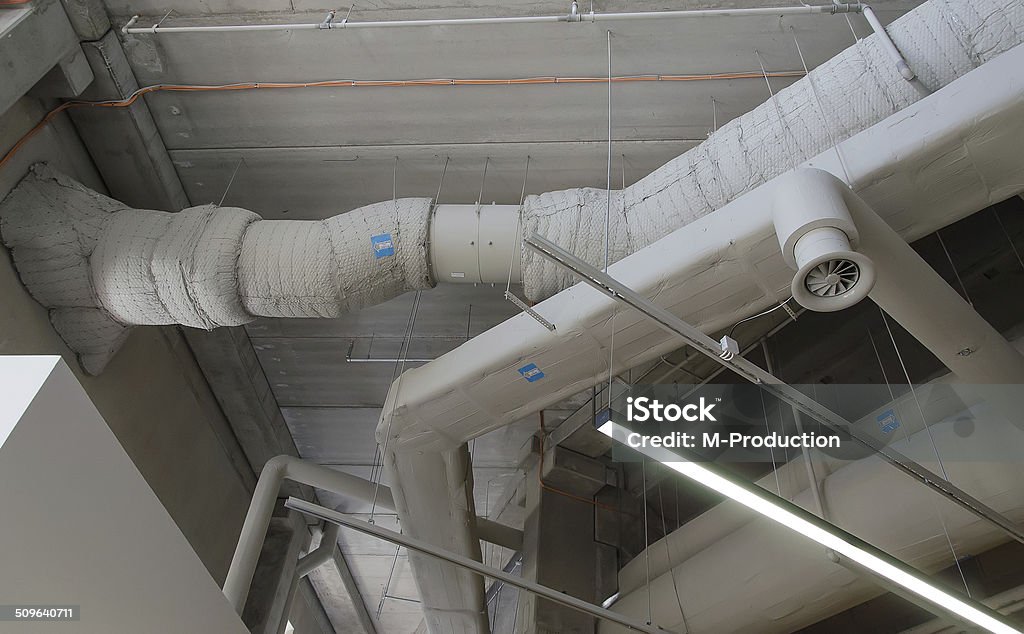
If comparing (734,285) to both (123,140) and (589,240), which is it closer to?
(589,240)

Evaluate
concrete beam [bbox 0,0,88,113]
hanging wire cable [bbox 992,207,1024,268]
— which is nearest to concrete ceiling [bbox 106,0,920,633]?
concrete beam [bbox 0,0,88,113]

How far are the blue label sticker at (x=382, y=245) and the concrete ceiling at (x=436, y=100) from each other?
787 mm

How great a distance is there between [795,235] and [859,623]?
3.75 meters

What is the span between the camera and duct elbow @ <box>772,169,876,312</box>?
1966 mm

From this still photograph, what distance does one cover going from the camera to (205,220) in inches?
146

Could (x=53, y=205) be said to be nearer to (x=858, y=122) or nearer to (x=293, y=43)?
(x=293, y=43)

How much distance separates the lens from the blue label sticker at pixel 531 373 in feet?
10.7

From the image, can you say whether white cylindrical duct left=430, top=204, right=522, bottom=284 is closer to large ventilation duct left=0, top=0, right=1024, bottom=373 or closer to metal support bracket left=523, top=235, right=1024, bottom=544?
large ventilation duct left=0, top=0, right=1024, bottom=373

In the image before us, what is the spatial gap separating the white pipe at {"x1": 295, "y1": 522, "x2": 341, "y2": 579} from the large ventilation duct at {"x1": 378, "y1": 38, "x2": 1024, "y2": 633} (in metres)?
3.08

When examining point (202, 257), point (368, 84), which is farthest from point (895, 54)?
point (202, 257)

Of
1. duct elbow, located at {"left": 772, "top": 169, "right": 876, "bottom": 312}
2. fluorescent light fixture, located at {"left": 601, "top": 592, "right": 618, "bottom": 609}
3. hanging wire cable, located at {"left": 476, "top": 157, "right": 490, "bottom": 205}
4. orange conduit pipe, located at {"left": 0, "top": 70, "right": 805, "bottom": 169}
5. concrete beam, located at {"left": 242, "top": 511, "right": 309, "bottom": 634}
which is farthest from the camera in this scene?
concrete beam, located at {"left": 242, "top": 511, "right": 309, "bottom": 634}

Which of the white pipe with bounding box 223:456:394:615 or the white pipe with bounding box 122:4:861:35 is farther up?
the white pipe with bounding box 122:4:861:35

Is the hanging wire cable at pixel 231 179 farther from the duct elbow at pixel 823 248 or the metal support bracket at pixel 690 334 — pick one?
the duct elbow at pixel 823 248

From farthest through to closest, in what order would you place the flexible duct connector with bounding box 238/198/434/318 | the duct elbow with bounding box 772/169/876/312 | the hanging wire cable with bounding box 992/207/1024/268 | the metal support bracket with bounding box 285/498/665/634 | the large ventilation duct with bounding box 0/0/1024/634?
the hanging wire cable with bounding box 992/207/1024/268 < the flexible duct connector with bounding box 238/198/434/318 < the metal support bracket with bounding box 285/498/665/634 < the large ventilation duct with bounding box 0/0/1024/634 < the duct elbow with bounding box 772/169/876/312
